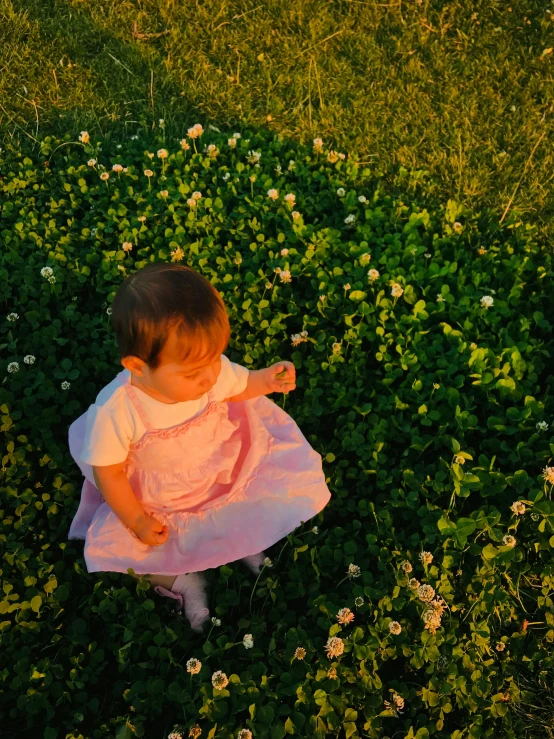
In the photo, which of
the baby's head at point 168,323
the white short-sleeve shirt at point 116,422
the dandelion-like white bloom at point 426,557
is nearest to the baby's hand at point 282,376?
the white short-sleeve shirt at point 116,422

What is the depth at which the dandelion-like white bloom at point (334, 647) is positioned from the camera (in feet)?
8.88

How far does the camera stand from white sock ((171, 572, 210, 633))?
9.80ft

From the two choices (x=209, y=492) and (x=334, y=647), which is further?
(x=209, y=492)

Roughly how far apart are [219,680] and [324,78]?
5.27 meters

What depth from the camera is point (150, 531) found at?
2.79 metres

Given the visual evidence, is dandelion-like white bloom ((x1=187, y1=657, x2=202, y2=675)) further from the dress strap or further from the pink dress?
the dress strap

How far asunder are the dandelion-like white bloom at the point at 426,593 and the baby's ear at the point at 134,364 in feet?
5.07

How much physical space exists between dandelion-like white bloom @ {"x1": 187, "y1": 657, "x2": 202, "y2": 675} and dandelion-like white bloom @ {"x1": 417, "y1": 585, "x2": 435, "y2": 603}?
0.99 metres

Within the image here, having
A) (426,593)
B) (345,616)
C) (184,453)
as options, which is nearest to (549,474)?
(426,593)

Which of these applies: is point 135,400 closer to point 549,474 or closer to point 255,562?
point 255,562

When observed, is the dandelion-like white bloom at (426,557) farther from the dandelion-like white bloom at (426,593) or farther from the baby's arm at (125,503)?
the baby's arm at (125,503)

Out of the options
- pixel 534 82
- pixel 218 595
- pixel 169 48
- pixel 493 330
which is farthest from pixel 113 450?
pixel 534 82

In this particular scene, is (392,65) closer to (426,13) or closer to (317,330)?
(426,13)

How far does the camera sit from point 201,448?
291 cm
